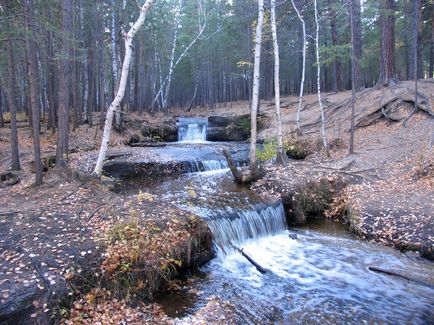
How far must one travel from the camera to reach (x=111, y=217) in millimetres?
7695

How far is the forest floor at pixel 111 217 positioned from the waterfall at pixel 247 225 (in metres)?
1.17

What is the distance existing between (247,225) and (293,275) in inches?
93.7

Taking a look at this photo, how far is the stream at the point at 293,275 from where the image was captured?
20.9 ft

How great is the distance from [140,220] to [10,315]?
3.08 meters

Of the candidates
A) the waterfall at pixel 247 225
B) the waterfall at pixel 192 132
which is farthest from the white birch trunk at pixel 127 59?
the waterfall at pixel 192 132

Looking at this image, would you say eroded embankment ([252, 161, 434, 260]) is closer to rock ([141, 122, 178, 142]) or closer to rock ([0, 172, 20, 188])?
rock ([0, 172, 20, 188])

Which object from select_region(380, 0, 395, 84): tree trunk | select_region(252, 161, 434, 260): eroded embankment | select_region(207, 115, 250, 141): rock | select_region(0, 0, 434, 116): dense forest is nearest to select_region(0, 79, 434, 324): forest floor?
select_region(252, 161, 434, 260): eroded embankment

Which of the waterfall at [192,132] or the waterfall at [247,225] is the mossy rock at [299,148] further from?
the waterfall at [192,132]

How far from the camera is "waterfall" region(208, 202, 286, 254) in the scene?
9.20 m

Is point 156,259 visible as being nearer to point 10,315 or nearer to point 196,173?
point 10,315

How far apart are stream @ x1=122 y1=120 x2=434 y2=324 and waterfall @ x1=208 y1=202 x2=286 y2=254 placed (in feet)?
0.09

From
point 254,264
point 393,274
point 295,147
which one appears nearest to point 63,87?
point 254,264

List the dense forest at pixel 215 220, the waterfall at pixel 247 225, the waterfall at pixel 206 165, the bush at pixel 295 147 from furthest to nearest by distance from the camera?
the bush at pixel 295 147 → the waterfall at pixel 206 165 → the waterfall at pixel 247 225 → the dense forest at pixel 215 220

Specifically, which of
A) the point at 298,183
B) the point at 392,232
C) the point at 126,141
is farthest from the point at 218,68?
the point at 392,232
